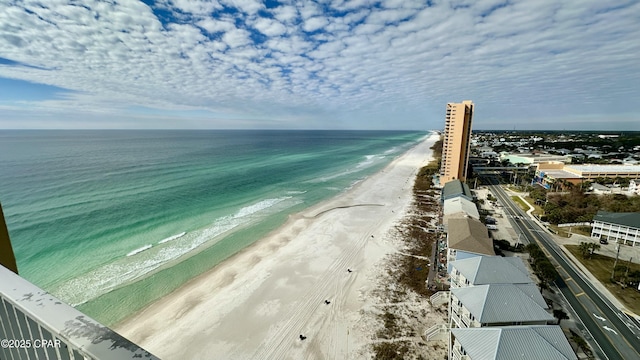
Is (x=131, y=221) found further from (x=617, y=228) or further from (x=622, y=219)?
(x=622, y=219)

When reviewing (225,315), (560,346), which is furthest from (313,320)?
(560,346)

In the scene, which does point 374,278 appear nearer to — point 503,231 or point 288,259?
point 288,259

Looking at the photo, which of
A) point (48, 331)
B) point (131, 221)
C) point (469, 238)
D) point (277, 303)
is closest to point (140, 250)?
point (131, 221)

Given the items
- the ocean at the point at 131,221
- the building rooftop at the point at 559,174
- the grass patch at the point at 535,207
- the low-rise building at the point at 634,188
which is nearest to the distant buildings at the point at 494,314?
the ocean at the point at 131,221

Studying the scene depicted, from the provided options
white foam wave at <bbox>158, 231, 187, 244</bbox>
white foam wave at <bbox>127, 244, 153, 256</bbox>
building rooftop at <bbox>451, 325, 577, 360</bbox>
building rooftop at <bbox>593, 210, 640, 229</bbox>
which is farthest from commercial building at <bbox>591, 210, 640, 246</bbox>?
white foam wave at <bbox>127, 244, 153, 256</bbox>

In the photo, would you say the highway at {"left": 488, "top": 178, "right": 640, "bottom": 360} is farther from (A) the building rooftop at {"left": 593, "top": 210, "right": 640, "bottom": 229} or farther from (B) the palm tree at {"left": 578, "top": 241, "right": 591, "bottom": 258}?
(A) the building rooftop at {"left": 593, "top": 210, "right": 640, "bottom": 229}

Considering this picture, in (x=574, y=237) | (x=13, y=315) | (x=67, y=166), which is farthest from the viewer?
(x=67, y=166)

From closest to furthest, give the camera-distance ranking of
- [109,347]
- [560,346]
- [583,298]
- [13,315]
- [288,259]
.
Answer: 1. [109,347]
2. [13,315]
3. [560,346]
4. [583,298]
5. [288,259]
